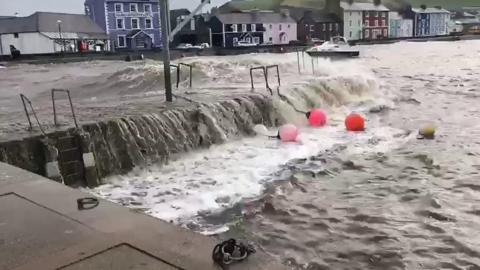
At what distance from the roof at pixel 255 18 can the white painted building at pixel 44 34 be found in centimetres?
1729

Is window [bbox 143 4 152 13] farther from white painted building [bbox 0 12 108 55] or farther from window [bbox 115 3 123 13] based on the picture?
white painted building [bbox 0 12 108 55]

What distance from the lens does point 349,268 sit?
463cm

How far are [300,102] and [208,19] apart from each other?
58572 mm

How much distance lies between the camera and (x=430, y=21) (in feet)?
350

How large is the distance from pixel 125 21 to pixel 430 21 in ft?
226

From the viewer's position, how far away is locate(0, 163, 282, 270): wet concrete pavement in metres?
2.92

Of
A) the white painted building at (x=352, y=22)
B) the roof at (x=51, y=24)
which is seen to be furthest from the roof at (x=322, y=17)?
the roof at (x=51, y=24)

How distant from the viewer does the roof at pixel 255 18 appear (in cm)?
6989

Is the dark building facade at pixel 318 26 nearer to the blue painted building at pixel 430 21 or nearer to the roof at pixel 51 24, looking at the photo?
the blue painted building at pixel 430 21

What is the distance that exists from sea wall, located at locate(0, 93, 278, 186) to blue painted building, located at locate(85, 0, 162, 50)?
186 feet

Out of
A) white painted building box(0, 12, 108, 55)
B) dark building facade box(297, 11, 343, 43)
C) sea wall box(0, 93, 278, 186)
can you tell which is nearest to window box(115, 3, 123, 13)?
white painted building box(0, 12, 108, 55)

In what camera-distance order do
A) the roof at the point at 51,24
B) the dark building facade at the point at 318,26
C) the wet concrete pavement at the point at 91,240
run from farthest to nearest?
the dark building facade at the point at 318,26 → the roof at the point at 51,24 → the wet concrete pavement at the point at 91,240

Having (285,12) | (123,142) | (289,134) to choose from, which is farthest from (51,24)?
(123,142)

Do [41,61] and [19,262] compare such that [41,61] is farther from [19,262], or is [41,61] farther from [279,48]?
[19,262]
